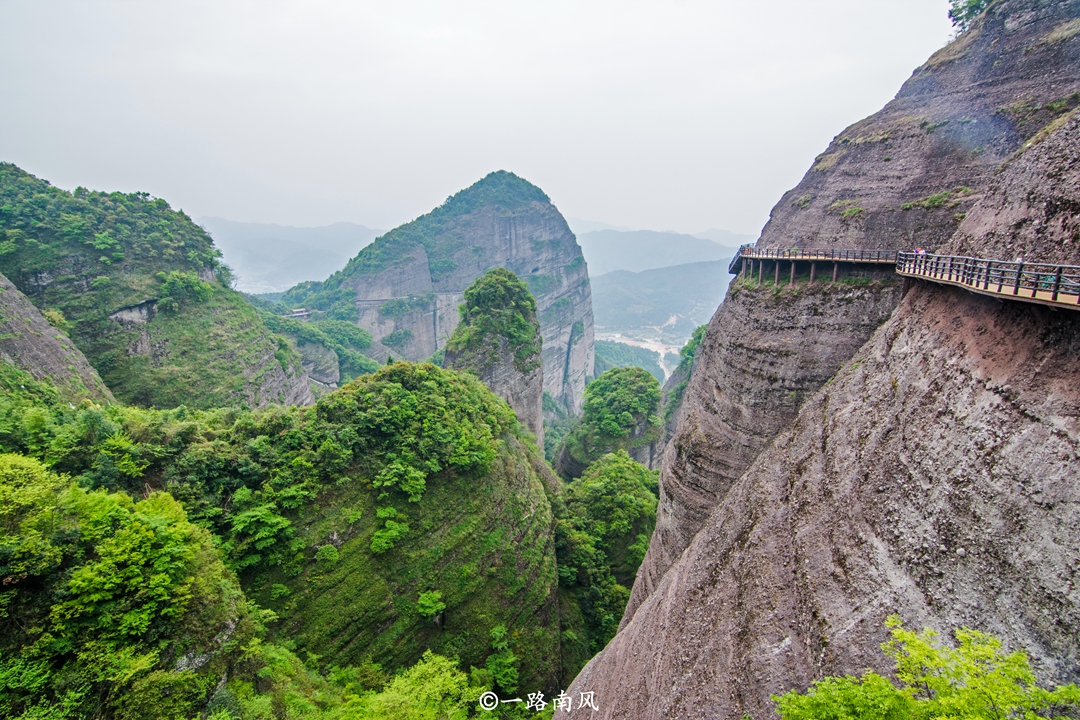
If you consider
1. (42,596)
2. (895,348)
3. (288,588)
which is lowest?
(288,588)

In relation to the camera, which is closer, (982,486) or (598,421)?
(982,486)

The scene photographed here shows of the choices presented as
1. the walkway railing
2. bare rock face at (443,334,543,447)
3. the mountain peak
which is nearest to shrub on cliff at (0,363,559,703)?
bare rock face at (443,334,543,447)

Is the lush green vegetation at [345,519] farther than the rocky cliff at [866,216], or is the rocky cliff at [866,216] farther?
the rocky cliff at [866,216]

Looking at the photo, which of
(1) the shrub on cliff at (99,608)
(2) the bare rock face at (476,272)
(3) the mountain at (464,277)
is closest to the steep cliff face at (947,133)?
(1) the shrub on cliff at (99,608)

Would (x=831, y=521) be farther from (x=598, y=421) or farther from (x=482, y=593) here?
(x=598, y=421)

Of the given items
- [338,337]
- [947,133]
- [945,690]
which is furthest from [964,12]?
[338,337]

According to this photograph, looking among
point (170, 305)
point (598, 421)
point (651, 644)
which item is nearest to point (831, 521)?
point (651, 644)

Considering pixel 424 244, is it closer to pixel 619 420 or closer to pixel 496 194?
pixel 496 194

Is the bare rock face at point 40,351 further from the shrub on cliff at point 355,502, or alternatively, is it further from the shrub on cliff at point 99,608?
the shrub on cliff at point 99,608
